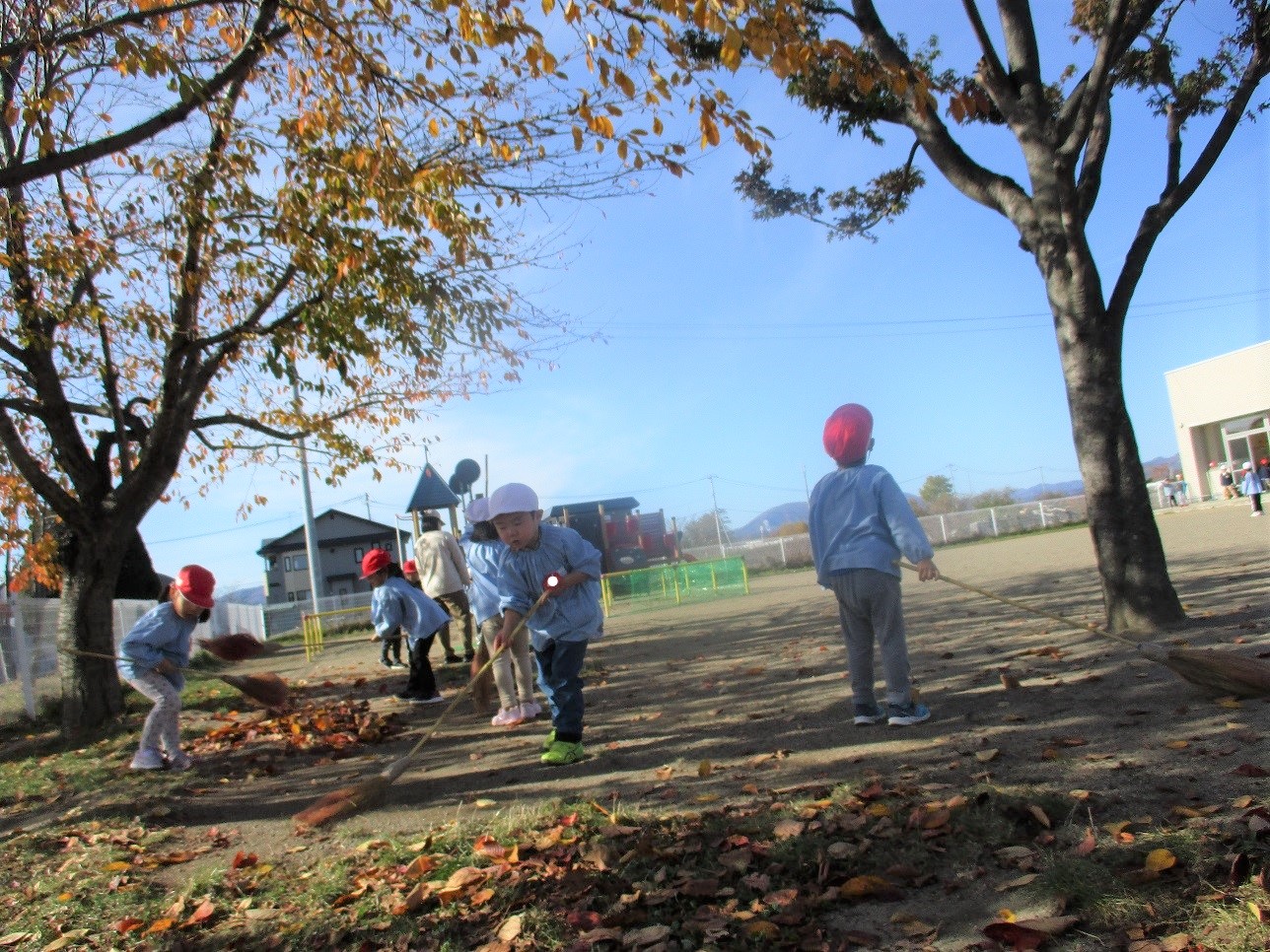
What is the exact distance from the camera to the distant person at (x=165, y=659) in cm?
666

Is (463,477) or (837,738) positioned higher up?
(463,477)

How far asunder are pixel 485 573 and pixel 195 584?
210cm

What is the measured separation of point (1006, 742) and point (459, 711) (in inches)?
186

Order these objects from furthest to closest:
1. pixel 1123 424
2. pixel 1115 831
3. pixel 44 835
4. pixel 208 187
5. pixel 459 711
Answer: pixel 208 187, pixel 459 711, pixel 1123 424, pixel 44 835, pixel 1115 831

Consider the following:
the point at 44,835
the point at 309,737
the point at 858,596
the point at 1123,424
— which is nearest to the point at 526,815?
the point at 858,596

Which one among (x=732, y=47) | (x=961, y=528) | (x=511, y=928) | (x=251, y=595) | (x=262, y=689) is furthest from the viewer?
(x=251, y=595)

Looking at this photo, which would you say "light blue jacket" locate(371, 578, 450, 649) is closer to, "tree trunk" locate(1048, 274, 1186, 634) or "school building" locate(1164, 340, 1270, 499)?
"tree trunk" locate(1048, 274, 1186, 634)

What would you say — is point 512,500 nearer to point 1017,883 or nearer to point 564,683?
point 564,683

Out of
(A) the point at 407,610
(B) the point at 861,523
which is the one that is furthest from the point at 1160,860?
(A) the point at 407,610

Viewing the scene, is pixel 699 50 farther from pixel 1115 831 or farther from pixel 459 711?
pixel 1115 831

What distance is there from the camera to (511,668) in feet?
23.5

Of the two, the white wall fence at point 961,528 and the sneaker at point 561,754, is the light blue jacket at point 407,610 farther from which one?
the white wall fence at point 961,528

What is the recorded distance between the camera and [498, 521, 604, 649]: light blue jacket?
568 centimetres

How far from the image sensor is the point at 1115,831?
3248 mm
